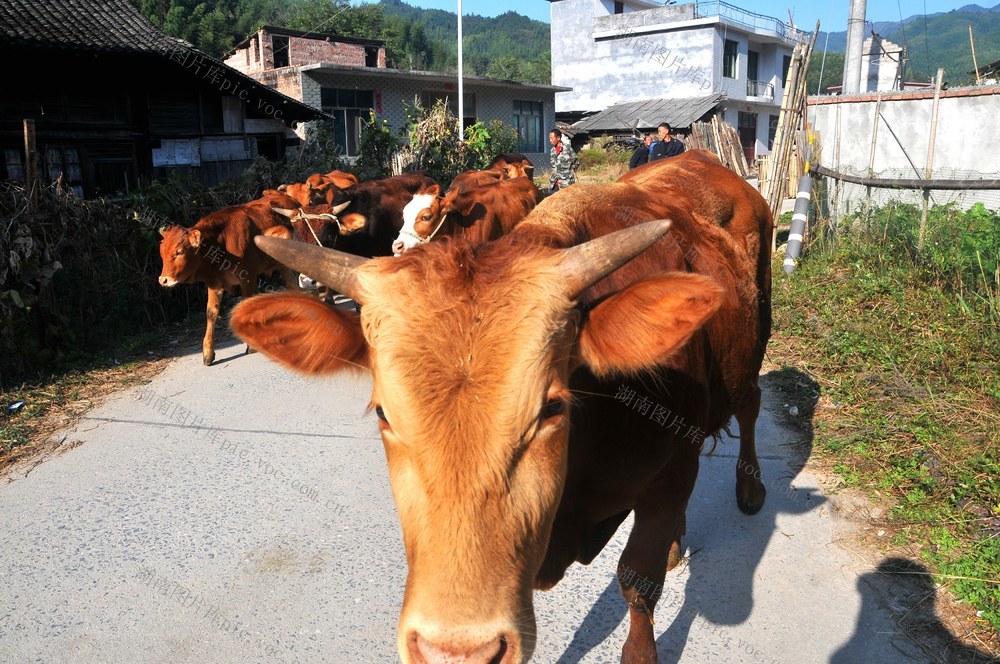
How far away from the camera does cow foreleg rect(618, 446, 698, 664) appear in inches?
109

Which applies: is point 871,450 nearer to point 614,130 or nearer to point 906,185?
point 906,185

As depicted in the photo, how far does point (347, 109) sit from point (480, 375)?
24796 millimetres


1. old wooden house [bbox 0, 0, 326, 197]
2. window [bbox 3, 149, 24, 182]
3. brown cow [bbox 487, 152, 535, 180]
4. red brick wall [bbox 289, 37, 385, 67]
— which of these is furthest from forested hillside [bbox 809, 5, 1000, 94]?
window [bbox 3, 149, 24, 182]

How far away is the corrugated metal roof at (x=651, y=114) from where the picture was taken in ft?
117

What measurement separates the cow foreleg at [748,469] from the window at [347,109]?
22.0 m

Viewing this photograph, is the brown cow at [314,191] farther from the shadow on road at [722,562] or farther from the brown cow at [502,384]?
Answer: the brown cow at [502,384]

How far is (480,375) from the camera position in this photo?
1737mm

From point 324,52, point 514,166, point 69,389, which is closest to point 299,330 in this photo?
point 69,389

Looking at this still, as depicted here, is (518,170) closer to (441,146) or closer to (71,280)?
(441,146)

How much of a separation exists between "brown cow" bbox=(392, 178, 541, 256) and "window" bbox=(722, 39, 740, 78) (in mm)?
37129

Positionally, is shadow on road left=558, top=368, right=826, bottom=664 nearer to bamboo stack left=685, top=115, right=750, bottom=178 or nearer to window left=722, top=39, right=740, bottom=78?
bamboo stack left=685, top=115, right=750, bottom=178

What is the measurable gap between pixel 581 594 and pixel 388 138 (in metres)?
13.3

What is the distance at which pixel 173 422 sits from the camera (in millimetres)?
5906

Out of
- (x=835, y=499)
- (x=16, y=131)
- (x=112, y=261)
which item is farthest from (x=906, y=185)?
(x=16, y=131)
